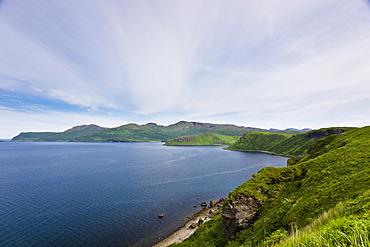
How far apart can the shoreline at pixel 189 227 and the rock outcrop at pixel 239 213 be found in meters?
24.6

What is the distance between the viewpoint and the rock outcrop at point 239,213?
29.5m

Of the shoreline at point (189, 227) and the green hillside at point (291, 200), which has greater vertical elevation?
the green hillside at point (291, 200)

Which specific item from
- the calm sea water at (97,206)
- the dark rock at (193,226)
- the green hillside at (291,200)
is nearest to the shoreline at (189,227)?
the dark rock at (193,226)

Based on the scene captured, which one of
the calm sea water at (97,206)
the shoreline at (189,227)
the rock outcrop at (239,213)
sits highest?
the rock outcrop at (239,213)

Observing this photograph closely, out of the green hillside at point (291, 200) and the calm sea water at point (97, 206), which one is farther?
the calm sea water at point (97, 206)

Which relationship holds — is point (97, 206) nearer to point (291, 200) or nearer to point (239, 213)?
point (239, 213)

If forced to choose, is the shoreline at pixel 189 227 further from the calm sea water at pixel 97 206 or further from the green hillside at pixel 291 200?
the green hillside at pixel 291 200

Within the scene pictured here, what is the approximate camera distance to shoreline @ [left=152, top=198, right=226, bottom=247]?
49.1 m

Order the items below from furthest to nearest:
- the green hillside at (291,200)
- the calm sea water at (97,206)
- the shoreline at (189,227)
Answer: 1. the calm sea water at (97,206)
2. the shoreline at (189,227)
3. the green hillside at (291,200)

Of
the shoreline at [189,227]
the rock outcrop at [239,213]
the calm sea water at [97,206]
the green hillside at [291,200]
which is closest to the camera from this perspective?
the green hillside at [291,200]

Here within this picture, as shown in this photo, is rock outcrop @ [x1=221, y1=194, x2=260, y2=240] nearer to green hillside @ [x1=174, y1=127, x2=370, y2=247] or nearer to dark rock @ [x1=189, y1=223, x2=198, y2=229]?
green hillside @ [x1=174, y1=127, x2=370, y2=247]

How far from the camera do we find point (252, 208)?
30594 mm

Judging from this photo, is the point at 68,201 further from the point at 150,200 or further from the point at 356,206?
the point at 356,206

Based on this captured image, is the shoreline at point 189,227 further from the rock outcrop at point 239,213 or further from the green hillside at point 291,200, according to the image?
the rock outcrop at point 239,213
